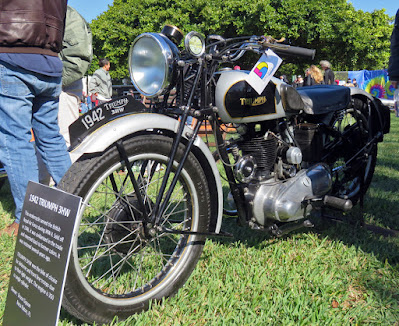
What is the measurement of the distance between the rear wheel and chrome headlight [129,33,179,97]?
156 cm

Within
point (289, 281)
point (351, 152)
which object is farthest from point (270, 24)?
point (289, 281)

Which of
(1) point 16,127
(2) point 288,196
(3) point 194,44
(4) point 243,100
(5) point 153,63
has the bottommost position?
(2) point 288,196

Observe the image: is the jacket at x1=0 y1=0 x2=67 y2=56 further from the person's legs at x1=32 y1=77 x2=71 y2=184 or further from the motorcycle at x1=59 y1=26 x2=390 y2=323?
the motorcycle at x1=59 y1=26 x2=390 y2=323

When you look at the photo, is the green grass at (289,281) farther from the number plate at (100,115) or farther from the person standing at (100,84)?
the person standing at (100,84)

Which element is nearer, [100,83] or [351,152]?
[351,152]

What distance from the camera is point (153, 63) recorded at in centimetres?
198

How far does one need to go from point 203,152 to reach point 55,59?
134cm

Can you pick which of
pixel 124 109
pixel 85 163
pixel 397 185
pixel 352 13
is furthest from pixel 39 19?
pixel 352 13

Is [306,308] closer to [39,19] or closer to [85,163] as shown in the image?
[85,163]

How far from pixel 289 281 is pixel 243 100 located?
1068 millimetres

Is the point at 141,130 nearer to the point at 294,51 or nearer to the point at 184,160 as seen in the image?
the point at 184,160

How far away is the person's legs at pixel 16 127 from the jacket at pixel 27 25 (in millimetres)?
151

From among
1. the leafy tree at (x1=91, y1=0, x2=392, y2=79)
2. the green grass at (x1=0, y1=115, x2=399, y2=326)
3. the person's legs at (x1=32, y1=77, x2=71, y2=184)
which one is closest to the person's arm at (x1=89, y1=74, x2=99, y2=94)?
the person's legs at (x1=32, y1=77, x2=71, y2=184)

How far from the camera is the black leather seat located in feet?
8.68
